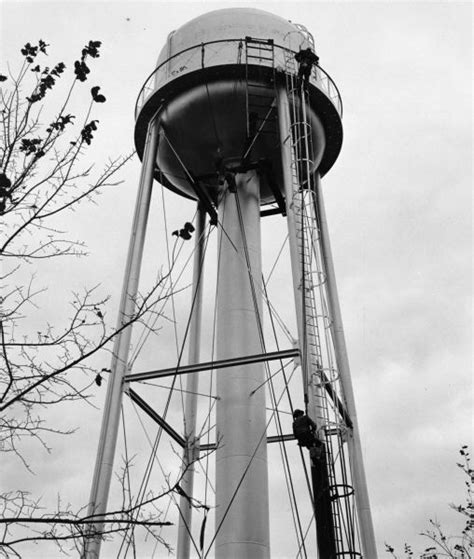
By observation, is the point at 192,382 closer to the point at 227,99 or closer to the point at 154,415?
the point at 154,415

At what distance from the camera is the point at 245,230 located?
45.5 feet

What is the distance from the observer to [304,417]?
367 inches

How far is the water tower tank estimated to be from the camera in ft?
43.2

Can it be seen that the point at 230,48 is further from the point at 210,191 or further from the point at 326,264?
the point at 326,264

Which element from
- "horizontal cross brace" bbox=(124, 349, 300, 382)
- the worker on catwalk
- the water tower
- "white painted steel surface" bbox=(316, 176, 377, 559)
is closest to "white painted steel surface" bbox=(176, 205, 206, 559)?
the water tower

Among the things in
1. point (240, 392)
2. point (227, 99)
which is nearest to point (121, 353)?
point (240, 392)

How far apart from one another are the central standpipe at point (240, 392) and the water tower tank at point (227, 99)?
Result: 0.76 meters

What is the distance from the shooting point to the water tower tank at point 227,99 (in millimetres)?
13164

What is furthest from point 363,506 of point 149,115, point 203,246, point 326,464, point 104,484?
point 149,115

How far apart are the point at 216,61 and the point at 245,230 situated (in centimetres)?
330

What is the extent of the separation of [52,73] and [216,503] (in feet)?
27.7

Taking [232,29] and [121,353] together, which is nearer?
[121,353]

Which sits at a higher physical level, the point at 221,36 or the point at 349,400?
the point at 221,36

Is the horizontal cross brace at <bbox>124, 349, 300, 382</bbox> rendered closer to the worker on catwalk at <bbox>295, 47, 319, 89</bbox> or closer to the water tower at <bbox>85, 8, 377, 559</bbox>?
the water tower at <bbox>85, 8, 377, 559</bbox>
